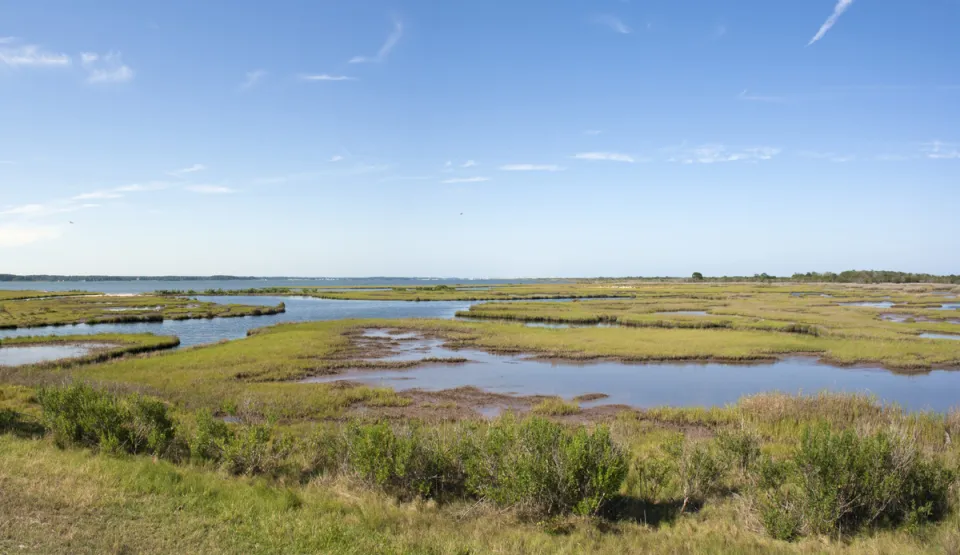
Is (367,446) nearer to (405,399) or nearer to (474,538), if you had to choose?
(474,538)

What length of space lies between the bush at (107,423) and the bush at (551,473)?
29.3 feet

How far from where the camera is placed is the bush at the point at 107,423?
14.4 m

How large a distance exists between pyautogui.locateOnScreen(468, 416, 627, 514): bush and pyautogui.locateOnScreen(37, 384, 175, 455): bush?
8938 mm

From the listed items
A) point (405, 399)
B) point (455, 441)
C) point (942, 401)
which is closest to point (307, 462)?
point (455, 441)

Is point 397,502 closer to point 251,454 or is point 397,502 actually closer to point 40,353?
point 251,454

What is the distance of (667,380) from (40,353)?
149ft

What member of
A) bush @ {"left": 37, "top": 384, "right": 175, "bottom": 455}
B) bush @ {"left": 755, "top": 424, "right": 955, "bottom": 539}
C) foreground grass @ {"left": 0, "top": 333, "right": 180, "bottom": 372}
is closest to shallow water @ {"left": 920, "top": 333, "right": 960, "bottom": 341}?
bush @ {"left": 755, "top": 424, "right": 955, "bottom": 539}

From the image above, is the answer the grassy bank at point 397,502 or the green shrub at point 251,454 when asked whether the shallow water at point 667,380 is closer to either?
the grassy bank at point 397,502

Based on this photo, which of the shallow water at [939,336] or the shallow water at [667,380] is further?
the shallow water at [939,336]

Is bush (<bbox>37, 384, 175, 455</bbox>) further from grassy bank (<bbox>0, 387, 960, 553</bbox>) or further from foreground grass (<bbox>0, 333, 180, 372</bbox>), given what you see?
foreground grass (<bbox>0, 333, 180, 372</bbox>)

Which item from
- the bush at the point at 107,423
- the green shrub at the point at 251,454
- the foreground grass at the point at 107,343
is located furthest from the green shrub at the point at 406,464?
the foreground grass at the point at 107,343

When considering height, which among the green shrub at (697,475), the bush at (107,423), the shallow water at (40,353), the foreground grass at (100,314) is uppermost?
the bush at (107,423)

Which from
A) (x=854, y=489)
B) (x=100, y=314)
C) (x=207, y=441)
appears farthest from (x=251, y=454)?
(x=100, y=314)

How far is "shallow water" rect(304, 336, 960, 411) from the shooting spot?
28.3 m
